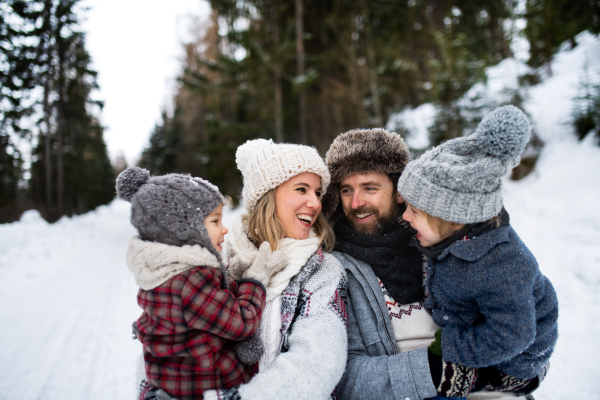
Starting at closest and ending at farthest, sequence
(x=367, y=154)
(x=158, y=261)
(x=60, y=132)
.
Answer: (x=158, y=261), (x=367, y=154), (x=60, y=132)

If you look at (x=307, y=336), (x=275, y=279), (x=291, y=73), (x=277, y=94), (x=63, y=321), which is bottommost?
(x=63, y=321)

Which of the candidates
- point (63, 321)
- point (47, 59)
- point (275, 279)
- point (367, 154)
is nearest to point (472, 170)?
point (367, 154)

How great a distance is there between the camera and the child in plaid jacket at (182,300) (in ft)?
4.73

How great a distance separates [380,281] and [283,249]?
73 centimetres

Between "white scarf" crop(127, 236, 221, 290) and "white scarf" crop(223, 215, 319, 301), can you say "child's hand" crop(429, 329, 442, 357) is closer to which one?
"white scarf" crop(223, 215, 319, 301)

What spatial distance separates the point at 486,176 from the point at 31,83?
15.2 meters

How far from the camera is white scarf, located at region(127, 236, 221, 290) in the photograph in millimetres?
1435

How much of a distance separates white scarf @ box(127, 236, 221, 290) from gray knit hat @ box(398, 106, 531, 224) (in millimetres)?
1257

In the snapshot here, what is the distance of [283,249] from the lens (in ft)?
6.51

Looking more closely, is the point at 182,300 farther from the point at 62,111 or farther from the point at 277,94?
the point at 62,111

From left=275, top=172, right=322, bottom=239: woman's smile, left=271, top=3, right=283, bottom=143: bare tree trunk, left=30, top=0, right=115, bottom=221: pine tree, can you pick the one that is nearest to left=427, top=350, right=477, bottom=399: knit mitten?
left=275, top=172, right=322, bottom=239: woman's smile

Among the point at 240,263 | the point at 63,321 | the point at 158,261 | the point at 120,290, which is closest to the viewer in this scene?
the point at 158,261

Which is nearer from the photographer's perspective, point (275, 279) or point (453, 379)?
point (453, 379)

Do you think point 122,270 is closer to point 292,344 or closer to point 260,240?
point 260,240
